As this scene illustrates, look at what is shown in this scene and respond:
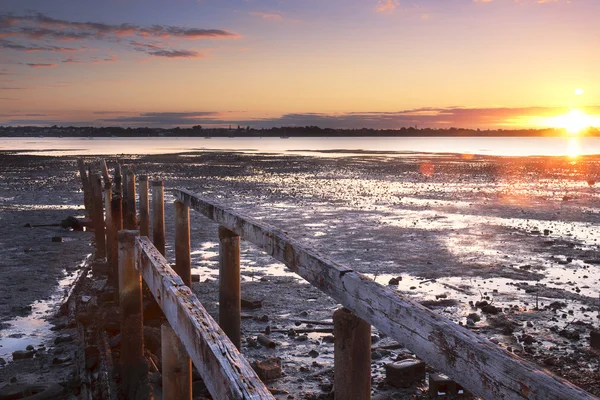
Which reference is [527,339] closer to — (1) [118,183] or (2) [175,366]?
(2) [175,366]

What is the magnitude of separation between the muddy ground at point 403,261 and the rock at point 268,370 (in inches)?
5.5

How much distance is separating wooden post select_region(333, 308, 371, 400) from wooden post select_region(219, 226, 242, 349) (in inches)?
120

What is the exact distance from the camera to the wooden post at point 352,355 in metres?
3.34

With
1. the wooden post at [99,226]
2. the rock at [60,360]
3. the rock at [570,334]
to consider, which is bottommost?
the rock at [570,334]

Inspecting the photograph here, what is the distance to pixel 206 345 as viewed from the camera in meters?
2.41

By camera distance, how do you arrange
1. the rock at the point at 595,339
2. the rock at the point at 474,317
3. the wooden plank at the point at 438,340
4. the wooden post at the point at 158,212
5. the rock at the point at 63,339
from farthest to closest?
the wooden post at the point at 158,212, the rock at the point at 474,317, the rock at the point at 63,339, the rock at the point at 595,339, the wooden plank at the point at 438,340

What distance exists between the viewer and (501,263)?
11523 mm

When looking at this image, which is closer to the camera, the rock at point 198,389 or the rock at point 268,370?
the rock at point 198,389

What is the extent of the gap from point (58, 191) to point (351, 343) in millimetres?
25840

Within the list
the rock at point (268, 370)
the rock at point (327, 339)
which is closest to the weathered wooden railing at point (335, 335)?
the rock at point (268, 370)

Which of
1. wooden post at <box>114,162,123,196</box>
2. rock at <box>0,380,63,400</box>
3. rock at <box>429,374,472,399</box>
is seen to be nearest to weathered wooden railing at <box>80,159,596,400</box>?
rock at <box>0,380,63,400</box>

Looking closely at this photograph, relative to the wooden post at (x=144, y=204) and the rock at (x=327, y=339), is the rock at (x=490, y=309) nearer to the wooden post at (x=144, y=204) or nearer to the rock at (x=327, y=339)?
the rock at (x=327, y=339)

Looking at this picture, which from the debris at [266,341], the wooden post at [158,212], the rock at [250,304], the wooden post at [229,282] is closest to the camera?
the wooden post at [229,282]

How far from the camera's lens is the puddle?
23.2 feet
